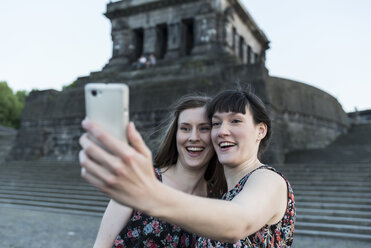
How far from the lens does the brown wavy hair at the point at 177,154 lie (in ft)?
7.23

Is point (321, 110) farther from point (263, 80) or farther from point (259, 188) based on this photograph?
point (259, 188)

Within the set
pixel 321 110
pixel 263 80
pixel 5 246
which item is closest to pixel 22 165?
pixel 5 246

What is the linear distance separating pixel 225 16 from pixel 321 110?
7903 mm

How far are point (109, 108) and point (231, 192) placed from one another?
110cm

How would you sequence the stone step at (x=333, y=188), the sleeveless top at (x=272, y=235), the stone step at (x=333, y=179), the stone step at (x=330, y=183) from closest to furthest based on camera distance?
the sleeveless top at (x=272, y=235)
the stone step at (x=333, y=188)
the stone step at (x=330, y=183)
the stone step at (x=333, y=179)

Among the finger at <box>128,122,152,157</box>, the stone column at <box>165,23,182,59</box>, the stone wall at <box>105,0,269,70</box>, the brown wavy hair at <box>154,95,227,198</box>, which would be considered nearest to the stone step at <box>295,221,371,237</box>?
the brown wavy hair at <box>154,95,227,198</box>

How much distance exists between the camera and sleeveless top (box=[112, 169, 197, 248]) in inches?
74.7

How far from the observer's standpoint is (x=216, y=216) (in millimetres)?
1001

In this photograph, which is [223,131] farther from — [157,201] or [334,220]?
[334,220]

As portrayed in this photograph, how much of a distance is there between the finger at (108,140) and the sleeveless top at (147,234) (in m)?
1.20

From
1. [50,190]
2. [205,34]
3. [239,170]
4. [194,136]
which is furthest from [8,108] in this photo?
[239,170]

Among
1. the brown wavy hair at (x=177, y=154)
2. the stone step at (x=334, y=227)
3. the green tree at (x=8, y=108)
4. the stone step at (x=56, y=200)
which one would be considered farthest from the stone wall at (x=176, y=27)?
the green tree at (x=8, y=108)

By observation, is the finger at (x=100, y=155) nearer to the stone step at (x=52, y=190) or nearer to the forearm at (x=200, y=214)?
the forearm at (x=200, y=214)

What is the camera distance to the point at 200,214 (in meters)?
0.98
